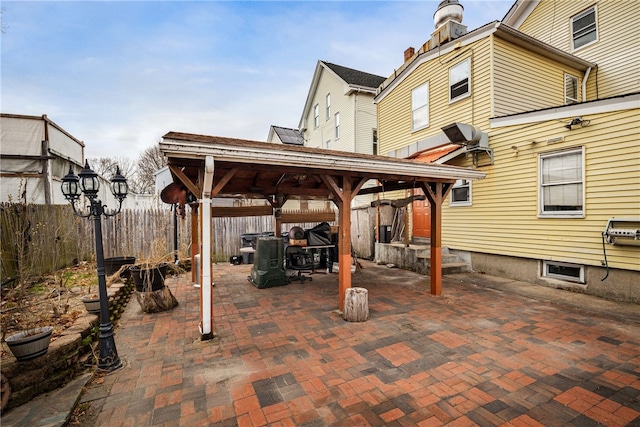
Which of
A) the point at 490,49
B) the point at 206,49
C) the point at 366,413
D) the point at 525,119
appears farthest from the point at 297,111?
the point at 366,413

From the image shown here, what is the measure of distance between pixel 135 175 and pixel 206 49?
2892 centimetres

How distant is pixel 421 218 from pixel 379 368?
7.25 m

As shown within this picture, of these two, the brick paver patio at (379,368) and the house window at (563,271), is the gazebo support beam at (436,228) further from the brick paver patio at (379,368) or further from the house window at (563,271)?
the house window at (563,271)

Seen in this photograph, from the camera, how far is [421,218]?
9.59 metres

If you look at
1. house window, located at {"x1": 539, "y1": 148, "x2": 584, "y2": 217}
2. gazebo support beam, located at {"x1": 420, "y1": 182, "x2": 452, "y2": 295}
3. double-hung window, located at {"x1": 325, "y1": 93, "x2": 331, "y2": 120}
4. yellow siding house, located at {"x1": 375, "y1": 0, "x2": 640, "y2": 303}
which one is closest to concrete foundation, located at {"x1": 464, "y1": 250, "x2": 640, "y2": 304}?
yellow siding house, located at {"x1": 375, "y1": 0, "x2": 640, "y2": 303}

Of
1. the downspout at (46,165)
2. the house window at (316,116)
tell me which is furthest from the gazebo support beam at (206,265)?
the house window at (316,116)

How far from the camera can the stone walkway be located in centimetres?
Result: 239

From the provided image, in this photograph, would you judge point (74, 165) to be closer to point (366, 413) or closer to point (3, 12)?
point (3, 12)

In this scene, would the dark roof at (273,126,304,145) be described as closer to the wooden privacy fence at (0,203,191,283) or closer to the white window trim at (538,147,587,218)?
the wooden privacy fence at (0,203,191,283)

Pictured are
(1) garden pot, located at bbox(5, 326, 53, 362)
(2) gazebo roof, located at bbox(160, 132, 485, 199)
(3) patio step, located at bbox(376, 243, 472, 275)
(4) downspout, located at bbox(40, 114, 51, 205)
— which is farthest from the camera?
(4) downspout, located at bbox(40, 114, 51, 205)

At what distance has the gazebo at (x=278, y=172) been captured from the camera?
3.43 meters

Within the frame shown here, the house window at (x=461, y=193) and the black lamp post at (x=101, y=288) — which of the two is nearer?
the black lamp post at (x=101, y=288)

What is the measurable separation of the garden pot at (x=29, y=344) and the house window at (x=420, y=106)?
10278 millimetres

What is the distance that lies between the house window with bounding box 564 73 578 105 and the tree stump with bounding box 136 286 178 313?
40.4 feet
